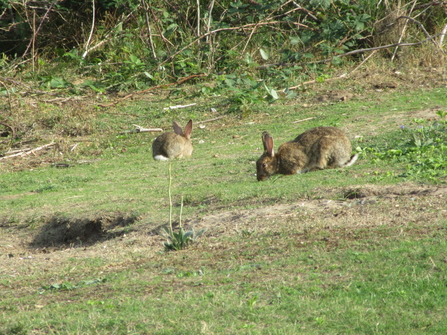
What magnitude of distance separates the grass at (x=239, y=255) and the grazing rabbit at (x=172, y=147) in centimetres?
50

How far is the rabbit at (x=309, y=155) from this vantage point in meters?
8.20

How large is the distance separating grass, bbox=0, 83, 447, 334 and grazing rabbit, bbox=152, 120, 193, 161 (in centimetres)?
50

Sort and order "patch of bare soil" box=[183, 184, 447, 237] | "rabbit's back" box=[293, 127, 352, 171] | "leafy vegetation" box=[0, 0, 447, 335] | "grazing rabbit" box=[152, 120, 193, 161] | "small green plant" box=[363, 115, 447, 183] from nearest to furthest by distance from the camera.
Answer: "leafy vegetation" box=[0, 0, 447, 335]
"patch of bare soil" box=[183, 184, 447, 237]
"small green plant" box=[363, 115, 447, 183]
"rabbit's back" box=[293, 127, 352, 171]
"grazing rabbit" box=[152, 120, 193, 161]

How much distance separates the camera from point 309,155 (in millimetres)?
8359

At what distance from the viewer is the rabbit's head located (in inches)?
327

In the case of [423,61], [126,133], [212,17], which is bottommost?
[126,133]

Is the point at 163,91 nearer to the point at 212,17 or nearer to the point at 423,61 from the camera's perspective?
the point at 212,17

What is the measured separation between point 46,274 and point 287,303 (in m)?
2.37

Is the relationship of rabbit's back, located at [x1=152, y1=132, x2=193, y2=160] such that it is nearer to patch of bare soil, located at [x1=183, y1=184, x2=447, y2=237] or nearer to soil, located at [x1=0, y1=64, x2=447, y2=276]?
soil, located at [x1=0, y1=64, x2=447, y2=276]

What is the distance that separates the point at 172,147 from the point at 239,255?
19.0ft

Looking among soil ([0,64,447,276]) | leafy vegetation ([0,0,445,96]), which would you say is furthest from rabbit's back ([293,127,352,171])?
leafy vegetation ([0,0,445,96])

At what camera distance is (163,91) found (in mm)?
15328

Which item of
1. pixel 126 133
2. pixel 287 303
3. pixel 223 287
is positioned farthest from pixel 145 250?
pixel 126 133

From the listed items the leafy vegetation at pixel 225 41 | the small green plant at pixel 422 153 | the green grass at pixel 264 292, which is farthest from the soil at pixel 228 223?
the leafy vegetation at pixel 225 41
